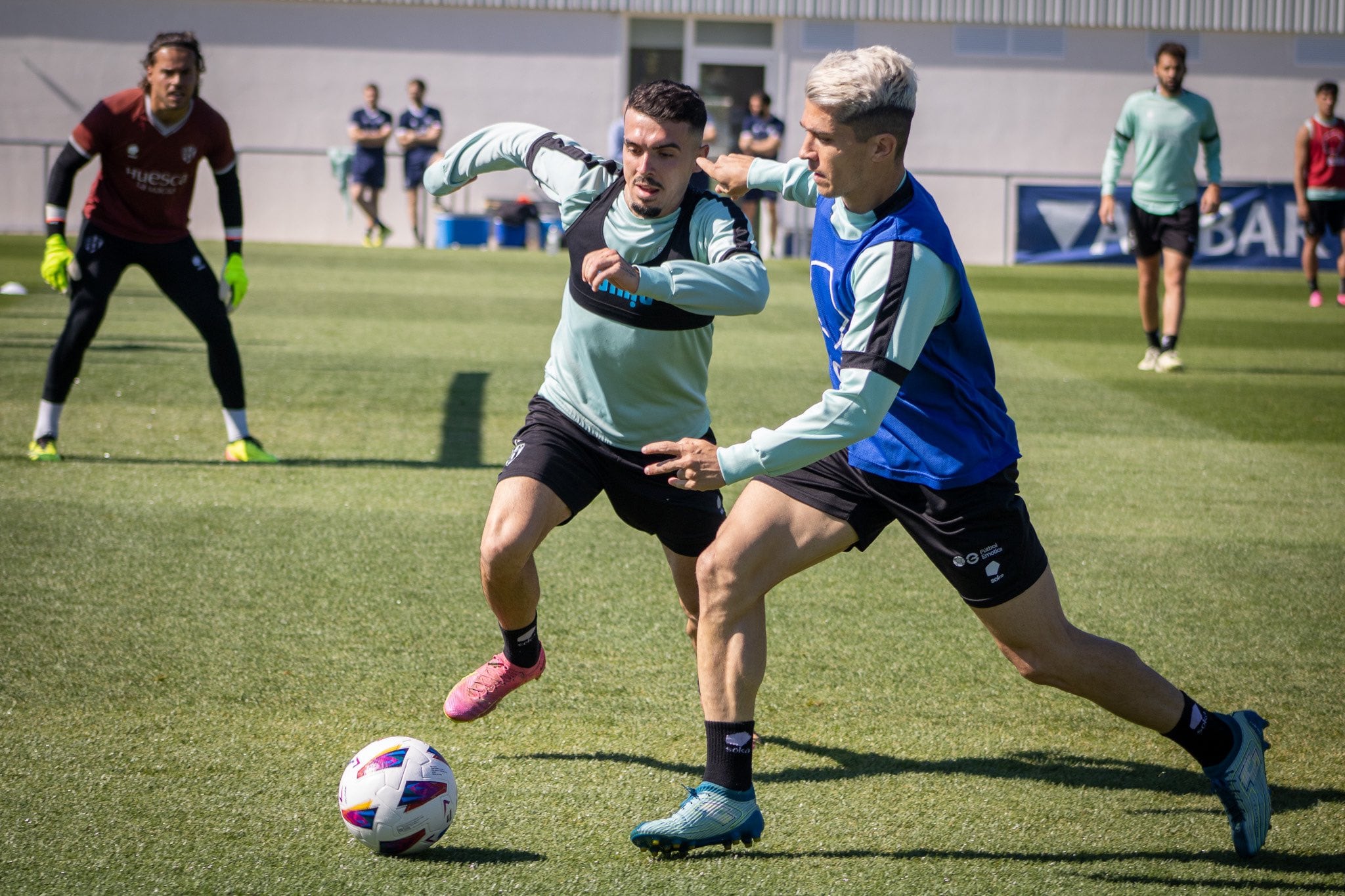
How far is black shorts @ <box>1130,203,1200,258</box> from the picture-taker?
11352 millimetres

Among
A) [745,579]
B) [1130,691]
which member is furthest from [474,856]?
[1130,691]

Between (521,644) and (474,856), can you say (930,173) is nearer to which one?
(521,644)

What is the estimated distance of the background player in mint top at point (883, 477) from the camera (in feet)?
10.9

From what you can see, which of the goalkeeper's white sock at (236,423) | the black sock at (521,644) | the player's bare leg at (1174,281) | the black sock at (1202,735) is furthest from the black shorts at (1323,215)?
the black sock at (521,644)

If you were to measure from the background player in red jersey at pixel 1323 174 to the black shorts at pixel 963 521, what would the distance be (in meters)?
14.2

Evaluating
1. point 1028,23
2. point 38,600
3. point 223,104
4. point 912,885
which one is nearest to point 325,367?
point 38,600

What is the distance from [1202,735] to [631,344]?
1946 millimetres

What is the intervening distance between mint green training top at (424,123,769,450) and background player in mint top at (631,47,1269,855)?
471 mm

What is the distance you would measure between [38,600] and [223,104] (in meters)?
24.1

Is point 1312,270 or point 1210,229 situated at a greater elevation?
point 1210,229

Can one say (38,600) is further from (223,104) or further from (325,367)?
(223,104)

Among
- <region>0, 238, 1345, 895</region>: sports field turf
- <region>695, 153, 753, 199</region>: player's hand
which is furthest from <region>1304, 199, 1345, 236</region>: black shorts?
<region>695, 153, 753, 199</region>: player's hand

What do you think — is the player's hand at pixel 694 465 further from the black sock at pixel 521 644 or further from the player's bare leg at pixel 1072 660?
the black sock at pixel 521 644

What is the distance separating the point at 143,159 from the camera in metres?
7.50
